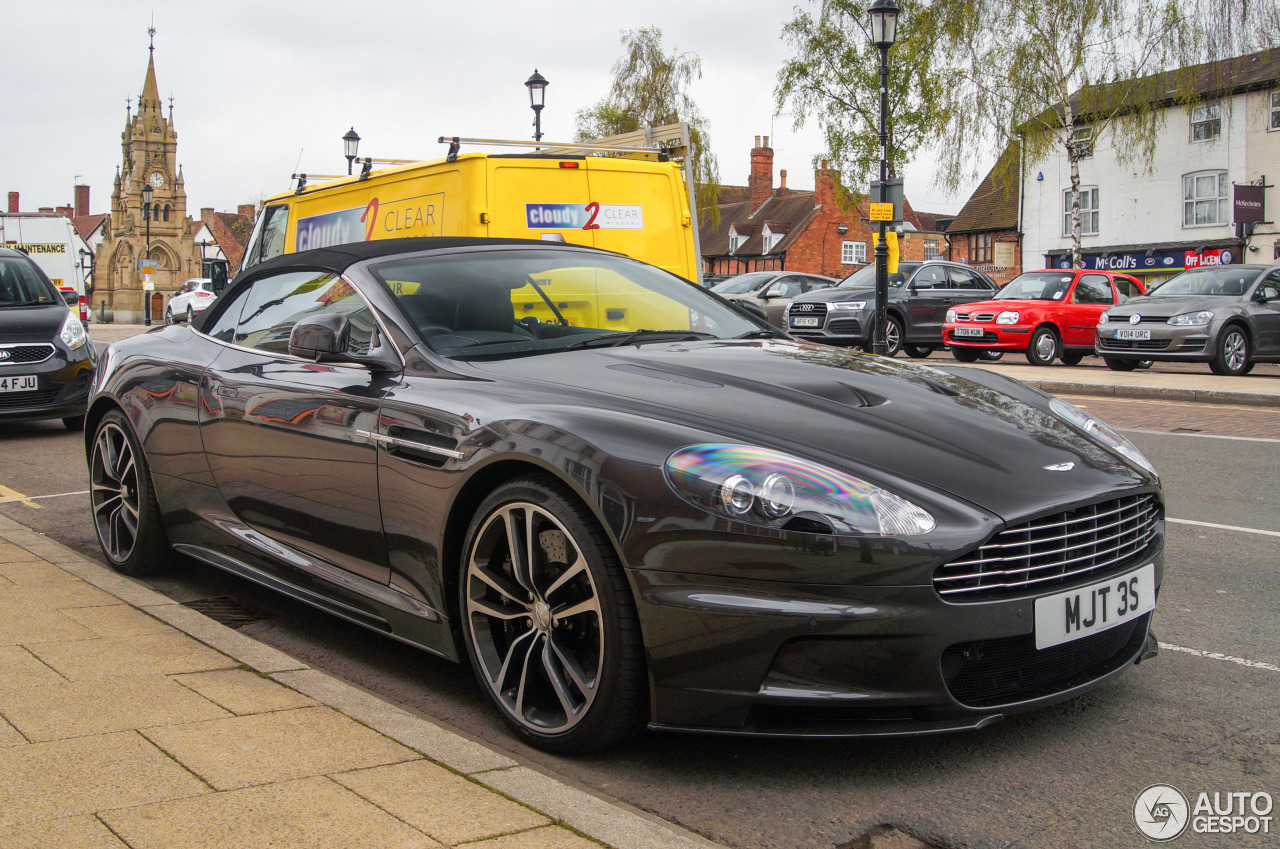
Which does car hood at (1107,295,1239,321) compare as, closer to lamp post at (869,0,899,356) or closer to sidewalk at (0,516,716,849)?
lamp post at (869,0,899,356)

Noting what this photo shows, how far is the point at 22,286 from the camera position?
36.7ft

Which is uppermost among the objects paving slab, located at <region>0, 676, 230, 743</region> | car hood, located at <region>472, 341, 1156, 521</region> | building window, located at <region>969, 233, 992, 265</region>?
building window, located at <region>969, 233, 992, 265</region>

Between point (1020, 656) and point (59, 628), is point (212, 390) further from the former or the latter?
point (1020, 656)

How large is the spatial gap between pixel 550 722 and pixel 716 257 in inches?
2851

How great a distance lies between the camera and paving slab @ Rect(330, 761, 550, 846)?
2439mm

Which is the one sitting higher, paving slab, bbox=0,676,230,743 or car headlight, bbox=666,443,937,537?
car headlight, bbox=666,443,937,537

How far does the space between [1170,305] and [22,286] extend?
14796 mm

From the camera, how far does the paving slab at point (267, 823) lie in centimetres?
235

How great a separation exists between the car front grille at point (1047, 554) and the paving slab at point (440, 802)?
43.1 inches

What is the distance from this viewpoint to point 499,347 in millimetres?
3801

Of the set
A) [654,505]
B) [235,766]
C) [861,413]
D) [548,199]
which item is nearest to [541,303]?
[861,413]

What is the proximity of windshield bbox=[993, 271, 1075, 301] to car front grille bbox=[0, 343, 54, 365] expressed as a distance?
14.8m

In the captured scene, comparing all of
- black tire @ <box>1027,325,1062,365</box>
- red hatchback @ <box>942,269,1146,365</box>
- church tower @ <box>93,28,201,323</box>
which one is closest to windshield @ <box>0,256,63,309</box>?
red hatchback @ <box>942,269,1146,365</box>

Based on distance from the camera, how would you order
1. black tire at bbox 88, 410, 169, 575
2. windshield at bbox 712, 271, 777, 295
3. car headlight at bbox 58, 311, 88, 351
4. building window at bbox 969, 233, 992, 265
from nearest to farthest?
black tire at bbox 88, 410, 169, 575
car headlight at bbox 58, 311, 88, 351
windshield at bbox 712, 271, 777, 295
building window at bbox 969, 233, 992, 265
